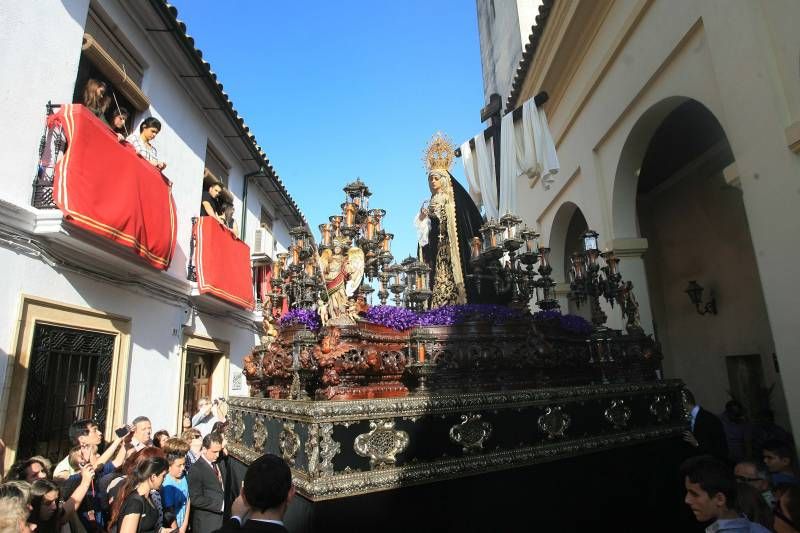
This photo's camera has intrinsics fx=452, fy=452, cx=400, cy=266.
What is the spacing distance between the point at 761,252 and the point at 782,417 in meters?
4.67

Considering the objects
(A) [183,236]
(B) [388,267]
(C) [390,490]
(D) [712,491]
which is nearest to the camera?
(D) [712,491]

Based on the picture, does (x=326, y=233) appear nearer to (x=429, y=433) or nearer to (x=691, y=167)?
(x=429, y=433)

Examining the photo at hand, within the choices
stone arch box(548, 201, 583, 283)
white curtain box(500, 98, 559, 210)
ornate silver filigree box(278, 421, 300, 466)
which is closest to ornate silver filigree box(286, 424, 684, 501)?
ornate silver filigree box(278, 421, 300, 466)

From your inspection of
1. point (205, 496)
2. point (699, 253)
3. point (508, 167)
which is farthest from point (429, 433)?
point (699, 253)

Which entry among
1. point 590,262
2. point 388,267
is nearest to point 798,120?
point 590,262

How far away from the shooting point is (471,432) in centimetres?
386

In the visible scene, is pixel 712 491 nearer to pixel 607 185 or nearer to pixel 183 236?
pixel 607 185

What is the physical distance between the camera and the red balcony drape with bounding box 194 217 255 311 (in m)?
A: 9.09

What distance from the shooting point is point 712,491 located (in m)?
2.62

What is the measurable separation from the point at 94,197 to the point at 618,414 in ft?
Answer: 22.6

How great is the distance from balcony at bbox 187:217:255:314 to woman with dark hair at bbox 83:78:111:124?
2.76 m

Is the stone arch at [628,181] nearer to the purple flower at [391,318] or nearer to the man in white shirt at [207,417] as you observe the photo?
the purple flower at [391,318]

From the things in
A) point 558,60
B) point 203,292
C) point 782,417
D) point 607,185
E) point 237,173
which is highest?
point 558,60

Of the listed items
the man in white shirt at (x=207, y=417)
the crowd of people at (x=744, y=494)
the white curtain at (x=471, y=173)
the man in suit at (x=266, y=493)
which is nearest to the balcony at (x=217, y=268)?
the man in white shirt at (x=207, y=417)
